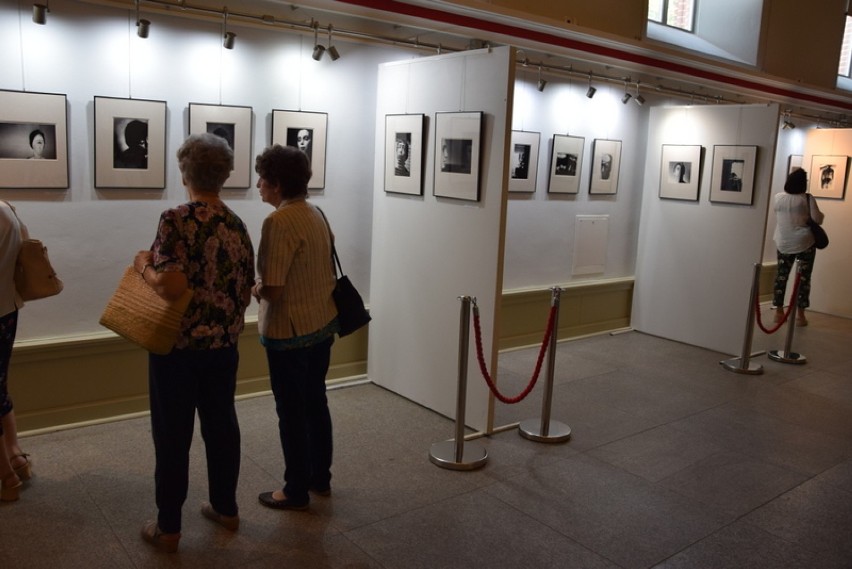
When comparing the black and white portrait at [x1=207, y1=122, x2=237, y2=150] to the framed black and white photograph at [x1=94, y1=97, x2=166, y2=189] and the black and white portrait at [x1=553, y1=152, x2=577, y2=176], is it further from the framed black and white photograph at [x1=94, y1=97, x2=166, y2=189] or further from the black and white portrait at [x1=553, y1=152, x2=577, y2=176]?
the black and white portrait at [x1=553, y1=152, x2=577, y2=176]

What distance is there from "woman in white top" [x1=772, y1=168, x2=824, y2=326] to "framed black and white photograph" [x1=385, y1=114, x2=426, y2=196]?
6.09m

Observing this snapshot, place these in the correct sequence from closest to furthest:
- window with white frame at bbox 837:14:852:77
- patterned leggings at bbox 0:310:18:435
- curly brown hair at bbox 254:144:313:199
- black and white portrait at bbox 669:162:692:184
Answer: curly brown hair at bbox 254:144:313:199 → patterned leggings at bbox 0:310:18:435 → black and white portrait at bbox 669:162:692:184 → window with white frame at bbox 837:14:852:77

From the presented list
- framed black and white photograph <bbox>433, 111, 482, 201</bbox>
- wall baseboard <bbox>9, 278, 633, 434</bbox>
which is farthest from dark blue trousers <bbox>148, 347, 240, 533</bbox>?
framed black and white photograph <bbox>433, 111, 482, 201</bbox>

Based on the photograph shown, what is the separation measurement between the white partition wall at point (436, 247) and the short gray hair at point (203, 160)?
98.3 inches

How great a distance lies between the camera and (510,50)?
17.6ft

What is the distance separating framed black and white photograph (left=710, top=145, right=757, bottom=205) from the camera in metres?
8.50

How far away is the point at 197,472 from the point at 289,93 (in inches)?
131

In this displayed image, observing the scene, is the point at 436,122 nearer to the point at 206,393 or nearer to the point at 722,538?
the point at 206,393

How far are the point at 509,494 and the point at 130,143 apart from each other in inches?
152

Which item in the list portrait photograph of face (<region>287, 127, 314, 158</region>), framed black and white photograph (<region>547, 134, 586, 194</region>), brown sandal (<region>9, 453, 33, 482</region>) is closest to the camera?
brown sandal (<region>9, 453, 33, 482</region>)

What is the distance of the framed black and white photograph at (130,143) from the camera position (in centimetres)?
543

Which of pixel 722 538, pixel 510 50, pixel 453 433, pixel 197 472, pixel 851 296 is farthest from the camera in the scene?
pixel 851 296

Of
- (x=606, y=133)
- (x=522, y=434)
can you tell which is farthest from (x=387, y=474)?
(x=606, y=133)

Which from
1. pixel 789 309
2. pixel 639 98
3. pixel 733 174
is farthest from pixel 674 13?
pixel 789 309
